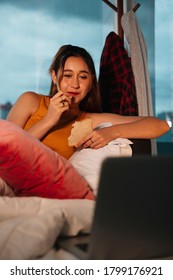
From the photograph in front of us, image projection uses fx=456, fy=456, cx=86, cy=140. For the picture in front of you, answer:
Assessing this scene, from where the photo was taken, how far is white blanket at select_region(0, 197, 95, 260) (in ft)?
2.25

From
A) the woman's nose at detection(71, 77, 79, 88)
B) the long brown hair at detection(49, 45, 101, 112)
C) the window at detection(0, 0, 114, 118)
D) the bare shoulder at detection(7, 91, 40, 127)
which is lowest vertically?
the bare shoulder at detection(7, 91, 40, 127)

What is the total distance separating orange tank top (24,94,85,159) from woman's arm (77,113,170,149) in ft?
0.40

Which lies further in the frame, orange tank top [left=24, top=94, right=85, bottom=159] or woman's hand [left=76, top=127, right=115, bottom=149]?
orange tank top [left=24, top=94, right=85, bottom=159]

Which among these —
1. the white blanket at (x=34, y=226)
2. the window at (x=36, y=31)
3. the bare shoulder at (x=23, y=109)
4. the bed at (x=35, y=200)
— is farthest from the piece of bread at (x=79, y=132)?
the window at (x=36, y=31)

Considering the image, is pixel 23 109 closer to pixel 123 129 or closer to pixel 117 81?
pixel 123 129

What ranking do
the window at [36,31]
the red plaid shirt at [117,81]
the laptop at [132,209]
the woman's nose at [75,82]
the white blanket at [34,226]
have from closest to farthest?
the laptop at [132,209]
the white blanket at [34,226]
the woman's nose at [75,82]
the red plaid shirt at [117,81]
the window at [36,31]

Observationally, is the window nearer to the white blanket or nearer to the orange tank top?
the orange tank top

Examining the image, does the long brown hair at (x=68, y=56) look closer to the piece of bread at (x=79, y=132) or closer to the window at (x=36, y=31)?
the piece of bread at (x=79, y=132)

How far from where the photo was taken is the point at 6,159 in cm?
88

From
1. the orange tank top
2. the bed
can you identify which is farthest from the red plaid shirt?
the bed

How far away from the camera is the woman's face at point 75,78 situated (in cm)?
172

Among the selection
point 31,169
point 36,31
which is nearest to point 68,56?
point 31,169

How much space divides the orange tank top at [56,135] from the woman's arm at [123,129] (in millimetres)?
122
